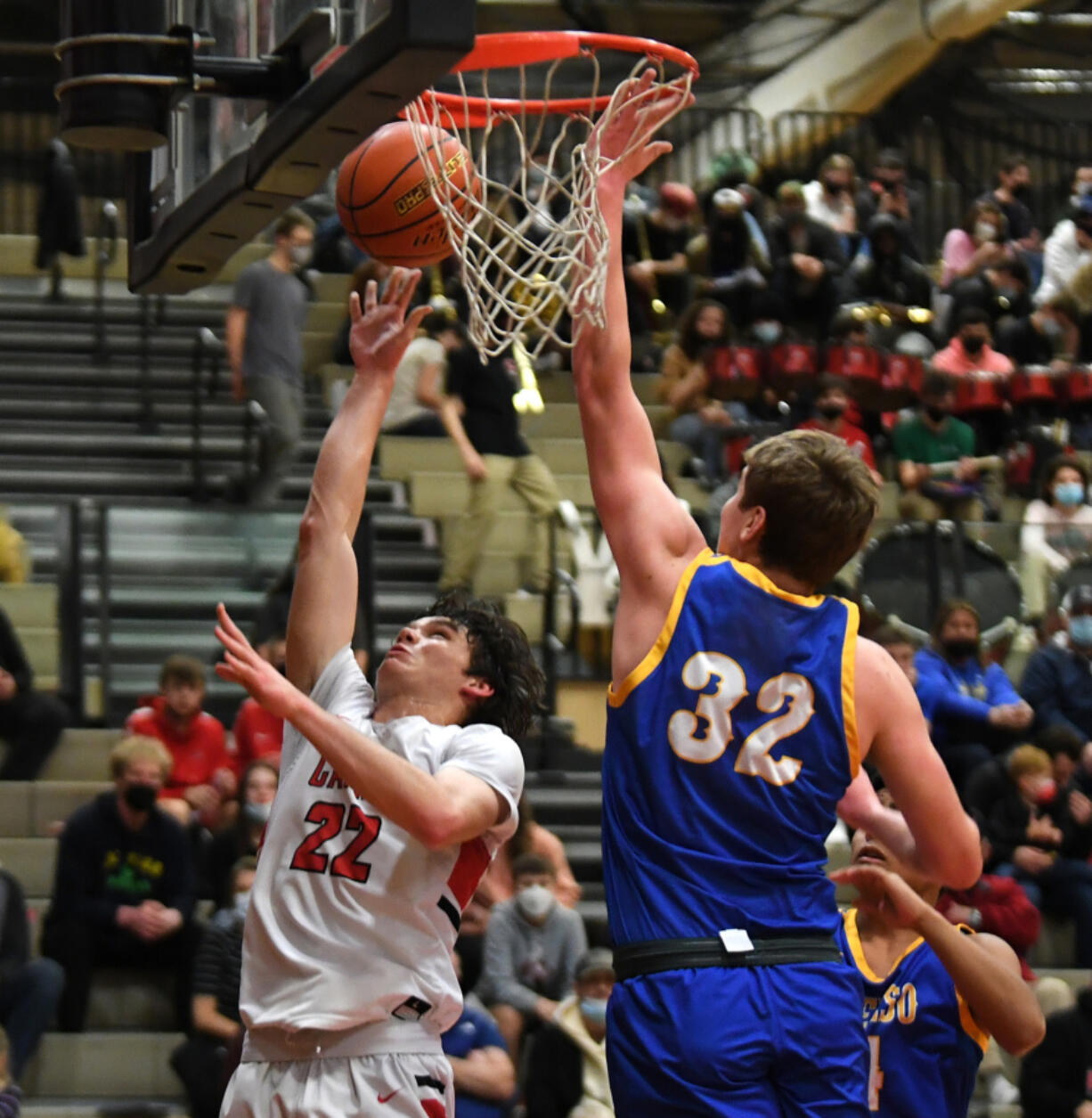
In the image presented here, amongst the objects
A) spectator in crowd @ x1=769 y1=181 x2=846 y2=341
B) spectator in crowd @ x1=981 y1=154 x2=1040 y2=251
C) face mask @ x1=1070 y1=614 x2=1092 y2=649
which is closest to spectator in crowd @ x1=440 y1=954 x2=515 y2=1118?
face mask @ x1=1070 y1=614 x2=1092 y2=649

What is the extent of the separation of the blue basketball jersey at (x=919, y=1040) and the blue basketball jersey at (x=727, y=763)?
536mm

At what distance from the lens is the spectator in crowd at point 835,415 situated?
12578 mm

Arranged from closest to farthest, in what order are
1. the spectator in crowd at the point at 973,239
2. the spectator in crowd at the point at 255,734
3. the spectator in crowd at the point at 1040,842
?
1. the spectator in crowd at the point at 255,734
2. the spectator in crowd at the point at 1040,842
3. the spectator in crowd at the point at 973,239

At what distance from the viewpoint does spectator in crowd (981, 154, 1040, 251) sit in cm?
1742

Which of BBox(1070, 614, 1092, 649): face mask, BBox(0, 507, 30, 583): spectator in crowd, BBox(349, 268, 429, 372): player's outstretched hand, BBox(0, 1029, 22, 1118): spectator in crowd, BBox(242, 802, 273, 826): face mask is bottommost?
BBox(0, 1029, 22, 1118): spectator in crowd

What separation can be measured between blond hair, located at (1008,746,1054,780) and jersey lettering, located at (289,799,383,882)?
5979 millimetres

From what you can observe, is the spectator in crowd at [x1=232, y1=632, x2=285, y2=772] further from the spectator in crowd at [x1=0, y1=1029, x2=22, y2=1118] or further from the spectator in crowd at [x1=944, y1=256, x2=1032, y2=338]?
the spectator in crowd at [x1=944, y1=256, x2=1032, y2=338]

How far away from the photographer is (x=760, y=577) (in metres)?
4.02

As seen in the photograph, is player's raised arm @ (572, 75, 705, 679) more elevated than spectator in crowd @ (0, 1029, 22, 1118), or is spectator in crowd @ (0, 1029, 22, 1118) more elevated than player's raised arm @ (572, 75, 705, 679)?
player's raised arm @ (572, 75, 705, 679)

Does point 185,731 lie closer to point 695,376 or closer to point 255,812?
point 255,812

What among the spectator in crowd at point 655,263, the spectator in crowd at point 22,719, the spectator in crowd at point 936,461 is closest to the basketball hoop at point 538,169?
the spectator in crowd at point 22,719

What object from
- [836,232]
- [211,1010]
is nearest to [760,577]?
[211,1010]

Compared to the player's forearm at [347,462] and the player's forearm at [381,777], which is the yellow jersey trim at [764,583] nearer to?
Answer: the player's forearm at [381,777]

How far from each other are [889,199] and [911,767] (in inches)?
522
